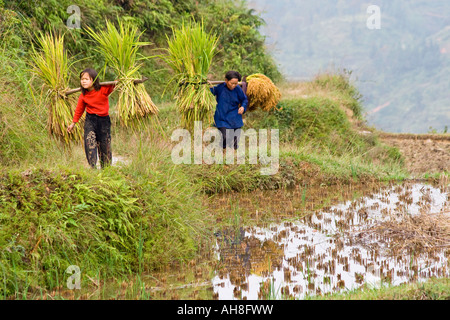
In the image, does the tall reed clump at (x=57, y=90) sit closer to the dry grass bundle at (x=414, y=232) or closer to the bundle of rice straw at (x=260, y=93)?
the bundle of rice straw at (x=260, y=93)

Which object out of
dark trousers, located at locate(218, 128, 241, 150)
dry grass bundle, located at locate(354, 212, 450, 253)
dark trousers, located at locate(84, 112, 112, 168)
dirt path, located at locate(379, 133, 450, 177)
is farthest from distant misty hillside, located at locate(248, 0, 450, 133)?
dark trousers, located at locate(84, 112, 112, 168)

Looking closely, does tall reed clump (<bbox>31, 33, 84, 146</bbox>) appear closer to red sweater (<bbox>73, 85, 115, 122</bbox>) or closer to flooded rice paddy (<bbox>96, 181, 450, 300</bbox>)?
red sweater (<bbox>73, 85, 115, 122</bbox>)

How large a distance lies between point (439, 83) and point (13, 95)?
58.4 m

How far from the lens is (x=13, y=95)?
7949 millimetres

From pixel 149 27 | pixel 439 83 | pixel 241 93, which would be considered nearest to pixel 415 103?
pixel 439 83

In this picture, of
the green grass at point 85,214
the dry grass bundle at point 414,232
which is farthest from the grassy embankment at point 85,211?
the dry grass bundle at point 414,232

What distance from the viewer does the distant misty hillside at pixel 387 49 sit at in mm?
56000

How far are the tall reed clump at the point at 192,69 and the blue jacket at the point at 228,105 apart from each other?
40cm

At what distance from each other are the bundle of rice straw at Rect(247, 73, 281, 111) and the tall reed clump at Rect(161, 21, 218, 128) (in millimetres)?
1057

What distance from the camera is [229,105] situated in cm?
875

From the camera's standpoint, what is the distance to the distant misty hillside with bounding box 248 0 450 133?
56.0 metres

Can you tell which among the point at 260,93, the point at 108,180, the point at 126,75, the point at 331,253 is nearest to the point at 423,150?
the point at 260,93

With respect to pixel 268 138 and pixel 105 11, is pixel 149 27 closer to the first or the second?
pixel 105 11

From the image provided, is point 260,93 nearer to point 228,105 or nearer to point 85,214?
point 228,105
